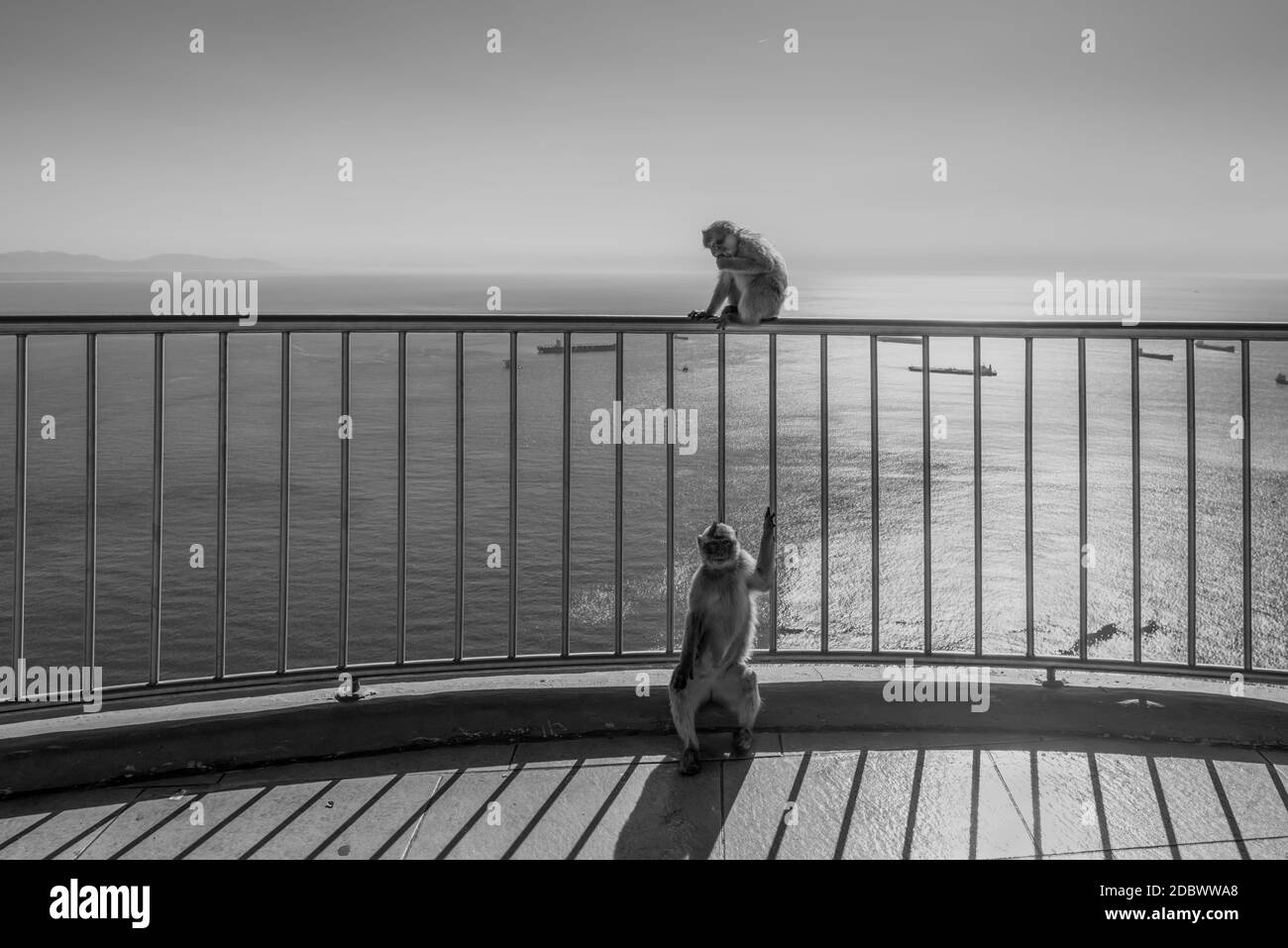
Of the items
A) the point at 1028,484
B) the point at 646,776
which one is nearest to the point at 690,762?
the point at 646,776

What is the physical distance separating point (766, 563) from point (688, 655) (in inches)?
18.3

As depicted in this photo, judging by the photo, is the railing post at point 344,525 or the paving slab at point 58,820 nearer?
the paving slab at point 58,820

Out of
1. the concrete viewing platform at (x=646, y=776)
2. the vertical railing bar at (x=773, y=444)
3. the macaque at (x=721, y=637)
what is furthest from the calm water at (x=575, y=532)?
the concrete viewing platform at (x=646, y=776)

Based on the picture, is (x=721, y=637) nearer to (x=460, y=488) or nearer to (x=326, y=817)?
(x=460, y=488)

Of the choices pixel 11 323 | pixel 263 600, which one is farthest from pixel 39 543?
pixel 11 323

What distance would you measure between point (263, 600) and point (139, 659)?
1.84 metres

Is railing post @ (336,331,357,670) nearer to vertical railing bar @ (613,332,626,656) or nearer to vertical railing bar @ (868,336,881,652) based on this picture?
vertical railing bar @ (613,332,626,656)

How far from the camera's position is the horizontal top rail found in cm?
329

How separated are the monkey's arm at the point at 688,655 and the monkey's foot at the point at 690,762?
0.22 m

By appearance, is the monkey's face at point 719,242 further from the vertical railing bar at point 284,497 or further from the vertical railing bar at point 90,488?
the vertical railing bar at point 90,488

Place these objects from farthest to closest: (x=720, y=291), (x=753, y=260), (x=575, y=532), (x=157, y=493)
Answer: (x=575, y=532), (x=720, y=291), (x=753, y=260), (x=157, y=493)

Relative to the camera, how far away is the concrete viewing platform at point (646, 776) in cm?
272

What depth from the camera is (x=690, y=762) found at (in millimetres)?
3178

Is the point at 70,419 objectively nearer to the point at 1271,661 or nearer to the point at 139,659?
the point at 139,659
